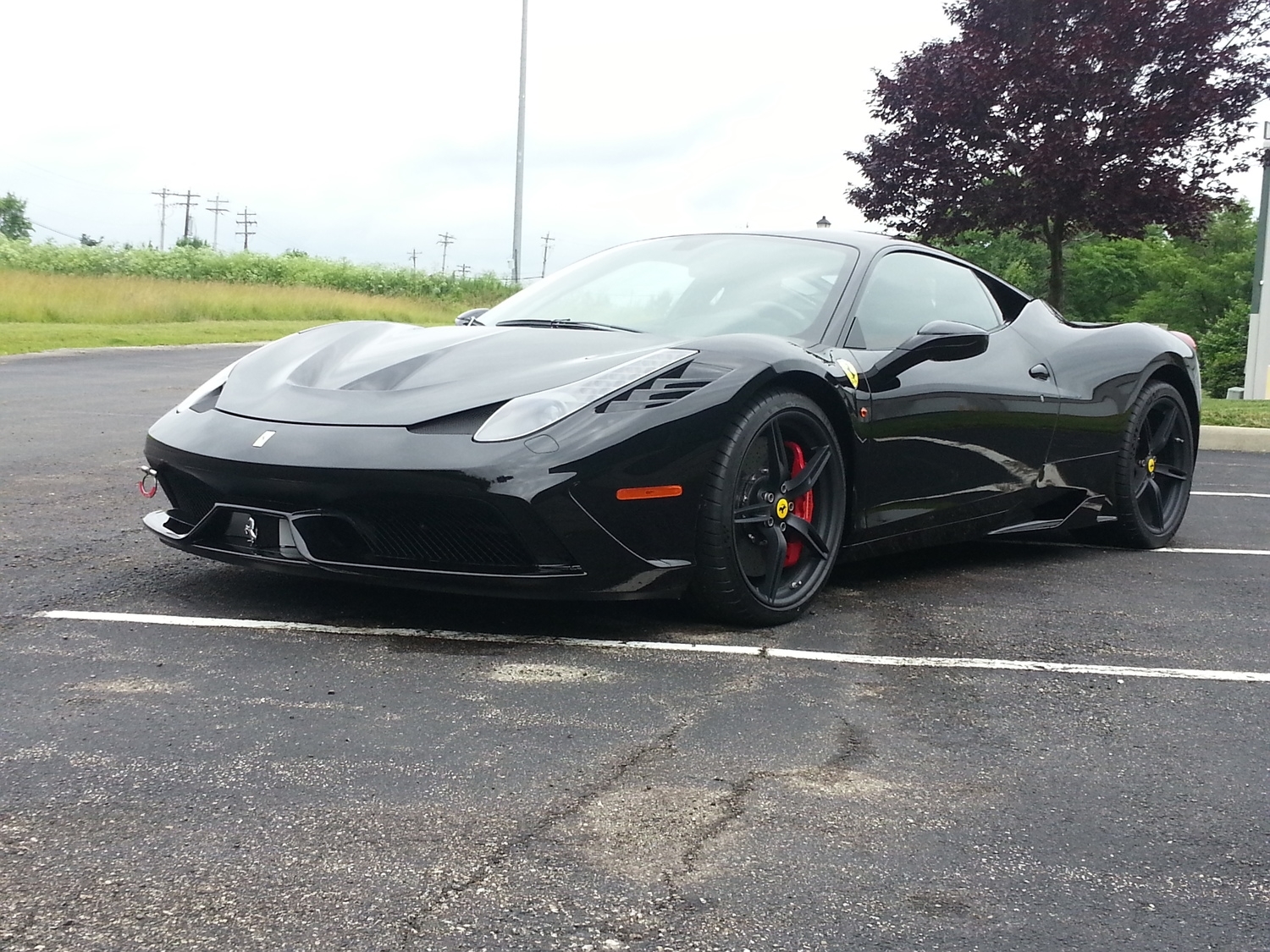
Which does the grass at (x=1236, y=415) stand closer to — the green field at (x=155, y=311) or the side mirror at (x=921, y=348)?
the green field at (x=155, y=311)

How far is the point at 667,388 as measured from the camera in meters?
3.77

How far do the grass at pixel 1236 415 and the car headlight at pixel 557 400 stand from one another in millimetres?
9296

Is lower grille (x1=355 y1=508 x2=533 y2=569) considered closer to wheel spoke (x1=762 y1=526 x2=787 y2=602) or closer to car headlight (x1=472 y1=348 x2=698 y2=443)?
car headlight (x1=472 y1=348 x2=698 y2=443)

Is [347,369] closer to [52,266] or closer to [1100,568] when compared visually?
Answer: [1100,568]

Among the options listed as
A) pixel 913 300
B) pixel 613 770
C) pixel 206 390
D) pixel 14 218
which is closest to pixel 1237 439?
pixel 913 300

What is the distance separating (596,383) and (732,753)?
1.23 meters

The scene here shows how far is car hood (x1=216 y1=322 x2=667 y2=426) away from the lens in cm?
376

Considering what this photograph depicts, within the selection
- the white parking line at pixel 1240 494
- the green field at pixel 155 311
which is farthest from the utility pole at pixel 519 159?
the white parking line at pixel 1240 494

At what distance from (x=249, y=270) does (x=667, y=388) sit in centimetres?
3870

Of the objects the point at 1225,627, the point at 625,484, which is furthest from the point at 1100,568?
the point at 625,484

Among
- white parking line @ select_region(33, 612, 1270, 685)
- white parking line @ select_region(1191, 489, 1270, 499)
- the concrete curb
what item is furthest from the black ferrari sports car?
the concrete curb

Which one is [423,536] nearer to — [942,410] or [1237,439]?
[942,410]

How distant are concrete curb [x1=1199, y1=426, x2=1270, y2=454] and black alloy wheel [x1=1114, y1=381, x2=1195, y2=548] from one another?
5.44 m

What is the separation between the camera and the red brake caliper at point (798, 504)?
4.17m
